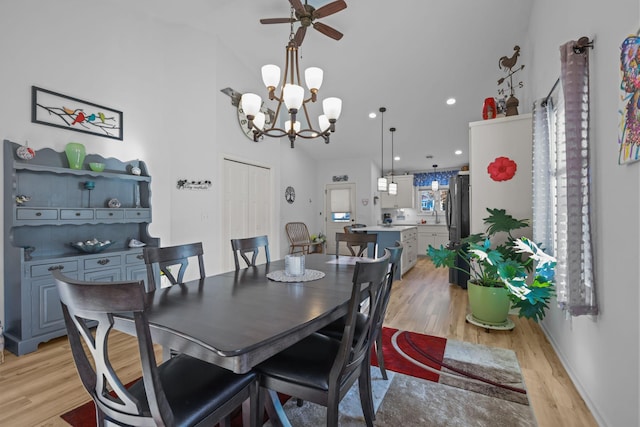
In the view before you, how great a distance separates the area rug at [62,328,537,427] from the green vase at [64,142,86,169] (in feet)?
7.17

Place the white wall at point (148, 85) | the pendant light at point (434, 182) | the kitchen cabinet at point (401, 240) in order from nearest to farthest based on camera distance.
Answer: the white wall at point (148, 85) → the kitchen cabinet at point (401, 240) → the pendant light at point (434, 182)

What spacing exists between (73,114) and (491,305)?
179 inches

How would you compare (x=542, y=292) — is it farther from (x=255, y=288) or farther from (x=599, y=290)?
(x=255, y=288)

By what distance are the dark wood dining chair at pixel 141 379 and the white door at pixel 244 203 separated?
11.3ft

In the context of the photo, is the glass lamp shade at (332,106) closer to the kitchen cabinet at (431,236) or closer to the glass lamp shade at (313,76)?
the glass lamp shade at (313,76)

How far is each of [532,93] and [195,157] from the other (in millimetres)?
4165

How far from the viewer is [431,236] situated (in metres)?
7.72

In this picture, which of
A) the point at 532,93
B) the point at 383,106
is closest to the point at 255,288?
the point at 532,93

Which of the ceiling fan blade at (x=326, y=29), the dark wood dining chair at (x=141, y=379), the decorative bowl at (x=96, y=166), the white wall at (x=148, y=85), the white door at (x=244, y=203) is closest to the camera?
the dark wood dining chair at (x=141, y=379)

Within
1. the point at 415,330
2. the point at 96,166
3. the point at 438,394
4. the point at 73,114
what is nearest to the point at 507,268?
the point at 415,330

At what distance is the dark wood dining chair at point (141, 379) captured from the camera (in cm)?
86

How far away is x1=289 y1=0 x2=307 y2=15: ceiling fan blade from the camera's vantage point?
85.6 inches

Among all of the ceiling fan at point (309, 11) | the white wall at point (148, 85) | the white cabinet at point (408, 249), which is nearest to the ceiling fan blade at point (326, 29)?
the ceiling fan at point (309, 11)

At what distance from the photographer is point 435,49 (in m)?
4.09
